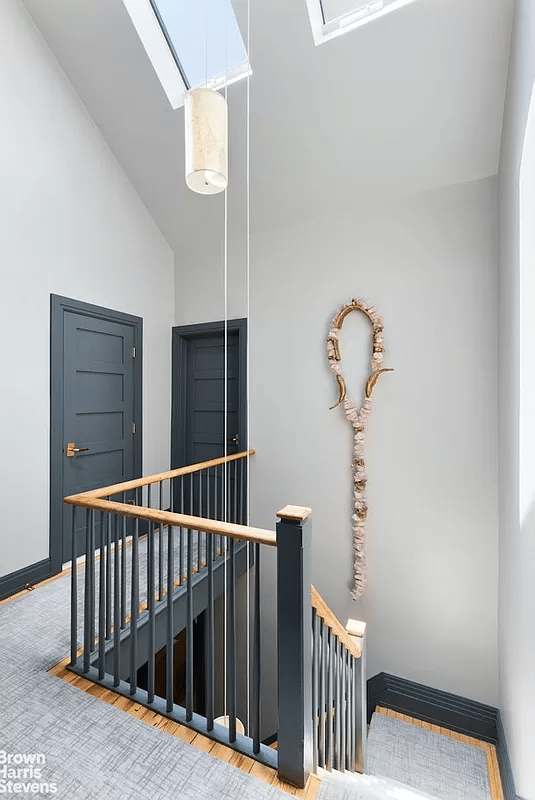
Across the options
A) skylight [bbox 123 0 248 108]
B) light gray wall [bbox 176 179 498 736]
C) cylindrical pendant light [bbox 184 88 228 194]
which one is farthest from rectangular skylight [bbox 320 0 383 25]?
cylindrical pendant light [bbox 184 88 228 194]

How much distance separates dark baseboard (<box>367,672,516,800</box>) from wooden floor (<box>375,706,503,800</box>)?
0.03 metres

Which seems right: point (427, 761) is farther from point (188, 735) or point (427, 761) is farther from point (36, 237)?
point (36, 237)

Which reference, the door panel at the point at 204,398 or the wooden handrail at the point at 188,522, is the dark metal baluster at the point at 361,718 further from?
the door panel at the point at 204,398

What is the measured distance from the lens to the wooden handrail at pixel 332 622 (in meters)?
1.62

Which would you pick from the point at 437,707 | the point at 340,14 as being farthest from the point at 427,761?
the point at 340,14

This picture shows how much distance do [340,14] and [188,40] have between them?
110 cm

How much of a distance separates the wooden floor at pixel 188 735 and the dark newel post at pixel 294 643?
31mm

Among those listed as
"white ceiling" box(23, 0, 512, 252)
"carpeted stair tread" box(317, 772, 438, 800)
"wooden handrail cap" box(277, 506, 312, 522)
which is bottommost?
"carpeted stair tread" box(317, 772, 438, 800)

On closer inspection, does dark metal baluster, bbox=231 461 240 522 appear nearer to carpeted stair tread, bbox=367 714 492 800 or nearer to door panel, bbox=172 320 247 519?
door panel, bbox=172 320 247 519

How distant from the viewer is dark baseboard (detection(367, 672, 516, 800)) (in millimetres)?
2744

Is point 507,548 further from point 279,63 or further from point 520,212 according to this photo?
point 279,63

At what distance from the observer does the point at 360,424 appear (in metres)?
3.23

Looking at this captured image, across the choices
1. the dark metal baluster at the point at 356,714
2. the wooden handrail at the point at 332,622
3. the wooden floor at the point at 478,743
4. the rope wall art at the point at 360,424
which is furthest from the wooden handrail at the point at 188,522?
the wooden floor at the point at 478,743

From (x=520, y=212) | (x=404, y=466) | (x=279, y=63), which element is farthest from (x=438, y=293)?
(x=279, y=63)
